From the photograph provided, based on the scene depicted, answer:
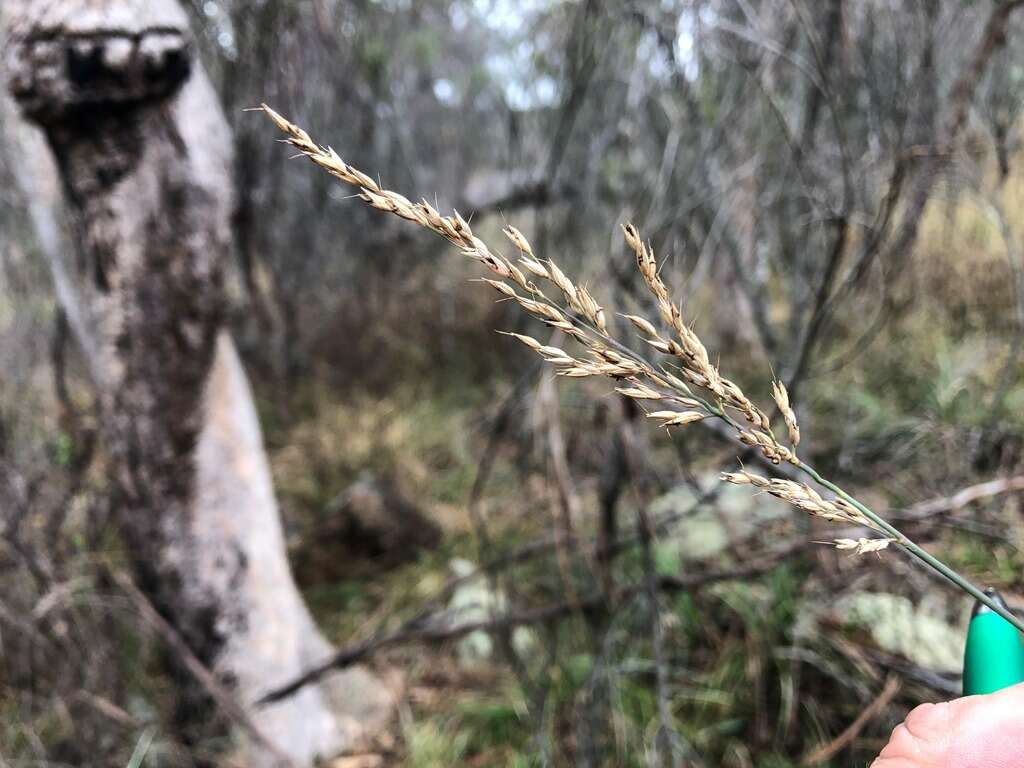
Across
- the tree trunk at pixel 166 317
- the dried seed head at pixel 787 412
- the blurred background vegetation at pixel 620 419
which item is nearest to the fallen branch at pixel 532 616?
the blurred background vegetation at pixel 620 419

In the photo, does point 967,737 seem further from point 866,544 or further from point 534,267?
point 534,267

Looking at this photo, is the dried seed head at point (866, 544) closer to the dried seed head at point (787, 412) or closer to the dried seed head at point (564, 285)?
the dried seed head at point (787, 412)

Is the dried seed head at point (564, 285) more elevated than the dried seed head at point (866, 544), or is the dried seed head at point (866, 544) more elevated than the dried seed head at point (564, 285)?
the dried seed head at point (564, 285)

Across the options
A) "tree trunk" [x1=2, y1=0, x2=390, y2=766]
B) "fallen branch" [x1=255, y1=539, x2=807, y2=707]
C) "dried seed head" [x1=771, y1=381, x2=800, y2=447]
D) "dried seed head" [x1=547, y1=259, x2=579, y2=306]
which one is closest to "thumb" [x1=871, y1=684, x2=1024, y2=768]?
"dried seed head" [x1=771, y1=381, x2=800, y2=447]

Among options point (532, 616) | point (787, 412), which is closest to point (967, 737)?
point (787, 412)

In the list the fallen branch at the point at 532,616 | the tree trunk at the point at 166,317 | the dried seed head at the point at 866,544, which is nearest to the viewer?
Result: the dried seed head at the point at 866,544

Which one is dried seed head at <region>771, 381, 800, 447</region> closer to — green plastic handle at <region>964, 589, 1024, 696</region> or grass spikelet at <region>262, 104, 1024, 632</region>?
grass spikelet at <region>262, 104, 1024, 632</region>
